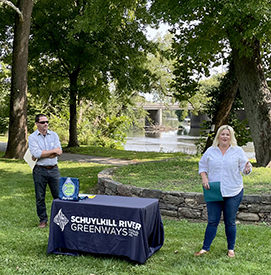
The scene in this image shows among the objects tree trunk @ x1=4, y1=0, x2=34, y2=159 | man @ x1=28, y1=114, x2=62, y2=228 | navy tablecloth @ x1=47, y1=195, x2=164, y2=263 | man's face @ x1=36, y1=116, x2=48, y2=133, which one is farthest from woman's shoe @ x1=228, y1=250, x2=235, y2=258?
tree trunk @ x1=4, y1=0, x2=34, y2=159

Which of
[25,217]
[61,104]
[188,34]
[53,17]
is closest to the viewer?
[25,217]

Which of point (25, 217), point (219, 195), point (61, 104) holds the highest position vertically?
point (61, 104)

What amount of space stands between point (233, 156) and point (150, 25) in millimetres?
18104

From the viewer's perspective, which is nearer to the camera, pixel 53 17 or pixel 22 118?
pixel 22 118

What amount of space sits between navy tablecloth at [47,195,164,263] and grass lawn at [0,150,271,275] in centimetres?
15

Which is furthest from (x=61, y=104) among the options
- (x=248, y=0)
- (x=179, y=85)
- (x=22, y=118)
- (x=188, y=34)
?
(x=248, y=0)

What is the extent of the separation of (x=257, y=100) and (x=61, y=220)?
8.61 metres

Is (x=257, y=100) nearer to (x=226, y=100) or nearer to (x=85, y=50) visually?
(x=226, y=100)

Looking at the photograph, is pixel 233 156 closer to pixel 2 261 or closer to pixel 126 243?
pixel 126 243

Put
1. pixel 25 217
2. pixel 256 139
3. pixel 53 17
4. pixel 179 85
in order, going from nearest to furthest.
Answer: pixel 25 217, pixel 256 139, pixel 179 85, pixel 53 17

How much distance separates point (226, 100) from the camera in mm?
16906

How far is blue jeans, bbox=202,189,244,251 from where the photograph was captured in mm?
4953

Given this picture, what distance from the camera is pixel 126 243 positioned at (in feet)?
15.7

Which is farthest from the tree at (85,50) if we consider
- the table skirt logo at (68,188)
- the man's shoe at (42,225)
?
the table skirt logo at (68,188)
